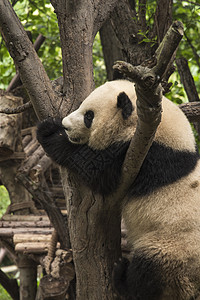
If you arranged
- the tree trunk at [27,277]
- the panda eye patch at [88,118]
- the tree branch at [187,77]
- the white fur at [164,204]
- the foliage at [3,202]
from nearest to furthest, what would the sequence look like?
the white fur at [164,204] → the panda eye patch at [88,118] → the tree branch at [187,77] → the tree trunk at [27,277] → the foliage at [3,202]

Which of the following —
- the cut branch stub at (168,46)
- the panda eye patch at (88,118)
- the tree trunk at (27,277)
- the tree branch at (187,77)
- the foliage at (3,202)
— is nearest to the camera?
the cut branch stub at (168,46)

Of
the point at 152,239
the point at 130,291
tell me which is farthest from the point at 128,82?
the point at 130,291

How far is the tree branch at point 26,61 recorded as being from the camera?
81.1 inches

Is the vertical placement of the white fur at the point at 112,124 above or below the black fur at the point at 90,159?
above

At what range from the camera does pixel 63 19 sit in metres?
2.29

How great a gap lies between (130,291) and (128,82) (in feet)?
3.97

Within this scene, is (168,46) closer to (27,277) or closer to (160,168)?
(160,168)

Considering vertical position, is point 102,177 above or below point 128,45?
below

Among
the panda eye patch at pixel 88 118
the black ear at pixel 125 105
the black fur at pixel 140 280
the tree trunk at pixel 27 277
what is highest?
the black ear at pixel 125 105

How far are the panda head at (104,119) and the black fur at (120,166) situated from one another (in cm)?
6

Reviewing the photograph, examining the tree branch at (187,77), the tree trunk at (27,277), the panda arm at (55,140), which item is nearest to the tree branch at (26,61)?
the panda arm at (55,140)

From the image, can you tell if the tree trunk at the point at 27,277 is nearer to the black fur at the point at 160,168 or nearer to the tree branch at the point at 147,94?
the black fur at the point at 160,168

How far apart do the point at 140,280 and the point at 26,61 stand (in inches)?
51.9

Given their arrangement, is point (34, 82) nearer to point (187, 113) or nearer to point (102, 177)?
point (102, 177)
